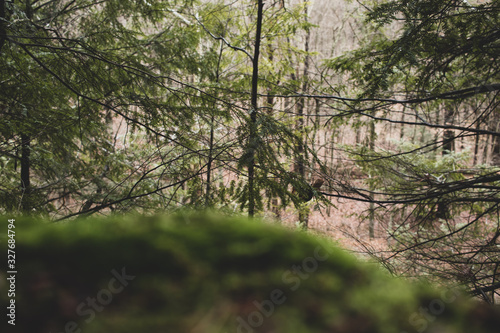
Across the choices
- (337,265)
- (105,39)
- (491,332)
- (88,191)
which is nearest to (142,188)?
(88,191)

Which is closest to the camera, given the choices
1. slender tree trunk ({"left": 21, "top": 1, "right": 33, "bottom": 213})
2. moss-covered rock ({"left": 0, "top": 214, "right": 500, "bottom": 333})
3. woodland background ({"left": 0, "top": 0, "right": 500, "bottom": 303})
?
moss-covered rock ({"left": 0, "top": 214, "right": 500, "bottom": 333})

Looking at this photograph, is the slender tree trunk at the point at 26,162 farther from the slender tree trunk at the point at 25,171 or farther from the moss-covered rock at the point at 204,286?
the moss-covered rock at the point at 204,286

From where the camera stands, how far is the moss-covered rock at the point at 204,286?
0.68m

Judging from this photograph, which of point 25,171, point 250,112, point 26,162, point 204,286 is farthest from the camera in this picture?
point 25,171

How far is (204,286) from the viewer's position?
2.54 ft

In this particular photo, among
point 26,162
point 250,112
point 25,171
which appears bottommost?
point 25,171

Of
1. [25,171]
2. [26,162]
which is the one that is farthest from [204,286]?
[25,171]

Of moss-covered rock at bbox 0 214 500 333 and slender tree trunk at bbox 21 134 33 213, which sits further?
slender tree trunk at bbox 21 134 33 213

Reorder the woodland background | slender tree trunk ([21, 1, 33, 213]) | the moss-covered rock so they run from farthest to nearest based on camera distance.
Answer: slender tree trunk ([21, 1, 33, 213])
the woodland background
the moss-covered rock

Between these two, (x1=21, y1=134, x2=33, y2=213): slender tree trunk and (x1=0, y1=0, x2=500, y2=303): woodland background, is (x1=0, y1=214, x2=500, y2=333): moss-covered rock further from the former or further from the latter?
(x1=21, y1=134, x2=33, y2=213): slender tree trunk

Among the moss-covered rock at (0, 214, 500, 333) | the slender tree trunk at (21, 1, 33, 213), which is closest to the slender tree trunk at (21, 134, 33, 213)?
the slender tree trunk at (21, 1, 33, 213)

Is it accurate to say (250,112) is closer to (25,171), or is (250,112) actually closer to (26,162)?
(26,162)

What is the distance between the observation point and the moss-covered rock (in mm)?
679

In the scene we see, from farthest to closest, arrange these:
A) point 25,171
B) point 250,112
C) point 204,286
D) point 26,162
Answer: point 25,171 → point 26,162 → point 250,112 → point 204,286
